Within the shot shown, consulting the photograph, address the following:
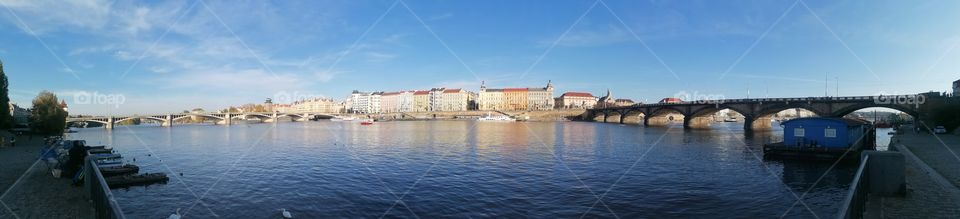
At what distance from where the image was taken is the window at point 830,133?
123ft

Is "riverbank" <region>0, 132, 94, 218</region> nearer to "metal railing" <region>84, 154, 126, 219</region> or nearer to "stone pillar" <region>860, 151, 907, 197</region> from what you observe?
"metal railing" <region>84, 154, 126, 219</region>

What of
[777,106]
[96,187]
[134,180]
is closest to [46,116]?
[134,180]

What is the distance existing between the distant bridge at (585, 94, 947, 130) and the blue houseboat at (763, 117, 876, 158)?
138ft

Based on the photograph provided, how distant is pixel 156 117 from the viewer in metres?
141

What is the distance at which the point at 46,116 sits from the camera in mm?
74938

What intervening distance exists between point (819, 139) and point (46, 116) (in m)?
98.7

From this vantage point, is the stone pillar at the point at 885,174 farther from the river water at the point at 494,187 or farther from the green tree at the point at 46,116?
the green tree at the point at 46,116

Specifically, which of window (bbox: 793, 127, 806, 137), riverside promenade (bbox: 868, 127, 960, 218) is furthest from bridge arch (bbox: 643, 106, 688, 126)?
riverside promenade (bbox: 868, 127, 960, 218)

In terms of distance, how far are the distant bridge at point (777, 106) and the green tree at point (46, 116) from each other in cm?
11403

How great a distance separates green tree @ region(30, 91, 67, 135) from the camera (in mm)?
74312

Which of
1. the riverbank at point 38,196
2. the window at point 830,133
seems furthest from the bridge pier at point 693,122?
the riverbank at point 38,196

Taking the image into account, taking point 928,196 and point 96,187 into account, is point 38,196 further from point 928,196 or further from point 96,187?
point 928,196

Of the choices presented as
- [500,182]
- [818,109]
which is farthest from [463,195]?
[818,109]

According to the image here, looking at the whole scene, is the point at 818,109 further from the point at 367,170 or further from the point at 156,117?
the point at 156,117
